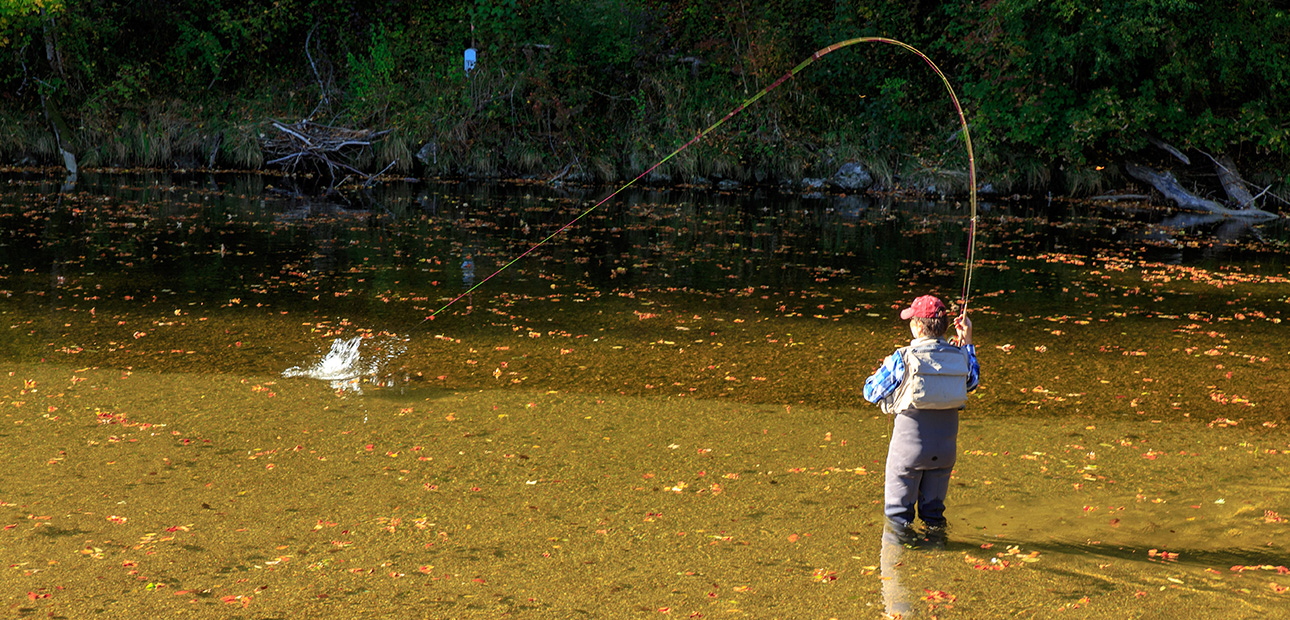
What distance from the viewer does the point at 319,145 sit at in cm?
2564

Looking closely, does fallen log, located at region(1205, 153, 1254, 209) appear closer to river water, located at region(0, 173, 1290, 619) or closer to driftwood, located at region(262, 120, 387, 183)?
river water, located at region(0, 173, 1290, 619)

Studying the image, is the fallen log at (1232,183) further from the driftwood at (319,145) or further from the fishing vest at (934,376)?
the fishing vest at (934,376)

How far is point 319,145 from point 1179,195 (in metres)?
18.7

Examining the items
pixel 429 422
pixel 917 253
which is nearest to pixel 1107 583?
pixel 429 422

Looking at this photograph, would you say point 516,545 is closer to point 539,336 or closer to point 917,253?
point 539,336

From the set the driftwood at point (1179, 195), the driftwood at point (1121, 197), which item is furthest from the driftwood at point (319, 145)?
the driftwood at point (1179, 195)

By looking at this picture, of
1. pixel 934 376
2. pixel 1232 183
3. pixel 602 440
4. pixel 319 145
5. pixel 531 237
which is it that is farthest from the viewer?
pixel 319 145

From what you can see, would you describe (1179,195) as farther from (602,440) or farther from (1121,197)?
(602,440)

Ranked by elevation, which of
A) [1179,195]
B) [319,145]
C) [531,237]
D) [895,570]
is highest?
[319,145]

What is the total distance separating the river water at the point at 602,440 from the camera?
4.21 m

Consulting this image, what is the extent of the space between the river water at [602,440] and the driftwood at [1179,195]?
9.94m

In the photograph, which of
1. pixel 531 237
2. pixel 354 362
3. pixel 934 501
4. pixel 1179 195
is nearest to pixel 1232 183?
pixel 1179 195

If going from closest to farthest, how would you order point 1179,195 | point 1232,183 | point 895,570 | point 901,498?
point 895,570 → point 901,498 → point 1232,183 → point 1179,195

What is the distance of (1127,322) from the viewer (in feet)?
31.9
